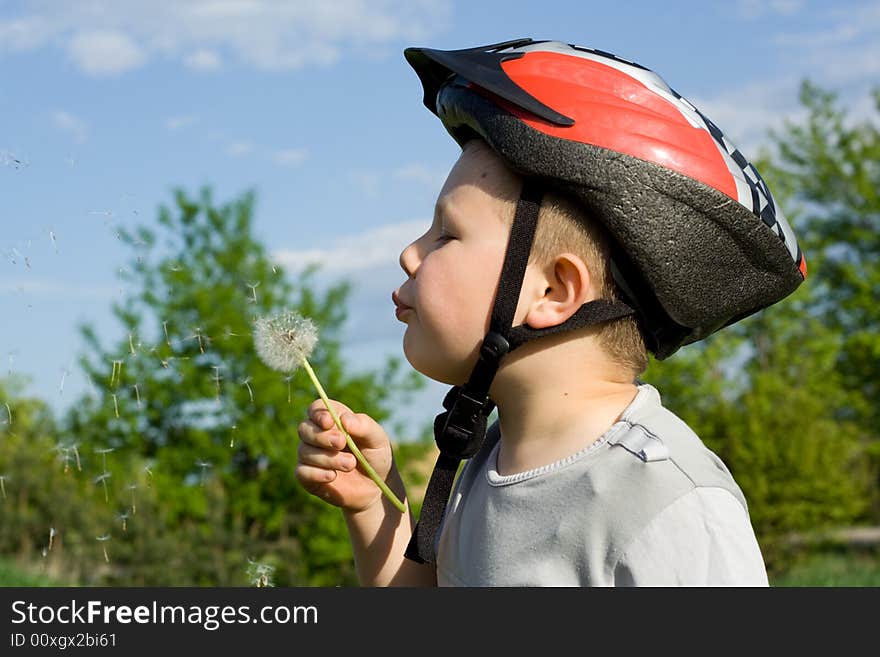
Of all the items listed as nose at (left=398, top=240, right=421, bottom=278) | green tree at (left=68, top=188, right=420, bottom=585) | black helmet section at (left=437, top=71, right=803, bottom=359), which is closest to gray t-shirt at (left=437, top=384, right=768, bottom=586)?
black helmet section at (left=437, top=71, right=803, bottom=359)

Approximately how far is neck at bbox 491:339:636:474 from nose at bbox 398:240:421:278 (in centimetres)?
35

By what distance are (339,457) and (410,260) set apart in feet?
1.98

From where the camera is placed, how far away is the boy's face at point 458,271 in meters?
2.62

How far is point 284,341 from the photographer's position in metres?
2.86

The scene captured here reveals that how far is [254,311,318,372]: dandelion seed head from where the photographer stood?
2.84m

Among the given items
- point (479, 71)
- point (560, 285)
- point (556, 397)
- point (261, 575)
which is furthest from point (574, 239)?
point (261, 575)

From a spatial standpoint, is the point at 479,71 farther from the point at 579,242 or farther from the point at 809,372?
the point at 809,372

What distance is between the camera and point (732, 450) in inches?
714

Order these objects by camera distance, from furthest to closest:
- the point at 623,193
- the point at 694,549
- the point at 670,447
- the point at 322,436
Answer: the point at 322,436
the point at 623,193
the point at 670,447
the point at 694,549

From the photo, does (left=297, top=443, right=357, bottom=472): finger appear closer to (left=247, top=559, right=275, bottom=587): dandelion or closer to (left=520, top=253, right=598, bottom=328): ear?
(left=247, top=559, right=275, bottom=587): dandelion

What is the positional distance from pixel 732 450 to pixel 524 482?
54.0ft

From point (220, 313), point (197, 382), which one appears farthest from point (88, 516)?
point (220, 313)

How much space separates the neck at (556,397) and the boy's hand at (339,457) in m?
0.48

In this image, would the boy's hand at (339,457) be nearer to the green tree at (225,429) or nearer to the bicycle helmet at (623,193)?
the bicycle helmet at (623,193)
